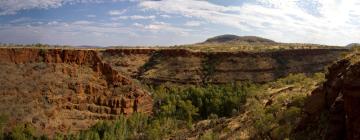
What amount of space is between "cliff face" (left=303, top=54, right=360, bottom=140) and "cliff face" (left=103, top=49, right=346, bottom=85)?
83023 millimetres

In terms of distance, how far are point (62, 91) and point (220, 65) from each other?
6282cm

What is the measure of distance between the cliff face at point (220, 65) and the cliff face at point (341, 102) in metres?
83.0

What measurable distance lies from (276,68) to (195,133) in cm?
6971

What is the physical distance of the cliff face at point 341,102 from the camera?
23.4 metres

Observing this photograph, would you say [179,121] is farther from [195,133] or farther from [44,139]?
[44,139]

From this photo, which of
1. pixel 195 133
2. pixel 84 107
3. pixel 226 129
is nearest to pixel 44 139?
pixel 84 107

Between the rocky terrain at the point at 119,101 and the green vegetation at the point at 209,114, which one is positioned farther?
the green vegetation at the point at 209,114

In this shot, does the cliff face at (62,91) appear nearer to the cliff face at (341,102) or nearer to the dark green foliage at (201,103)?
the dark green foliage at (201,103)

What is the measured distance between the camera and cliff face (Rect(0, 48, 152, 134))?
6344cm

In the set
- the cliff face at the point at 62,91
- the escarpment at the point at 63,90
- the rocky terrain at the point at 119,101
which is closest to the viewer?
the rocky terrain at the point at 119,101

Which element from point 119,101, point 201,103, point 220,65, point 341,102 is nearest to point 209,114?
point 201,103

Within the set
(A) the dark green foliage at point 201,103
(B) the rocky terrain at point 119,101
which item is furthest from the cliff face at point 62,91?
(A) the dark green foliage at point 201,103

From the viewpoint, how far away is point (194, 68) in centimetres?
12519

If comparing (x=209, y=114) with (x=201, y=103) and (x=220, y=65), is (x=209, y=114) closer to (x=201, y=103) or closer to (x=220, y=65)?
(x=201, y=103)
